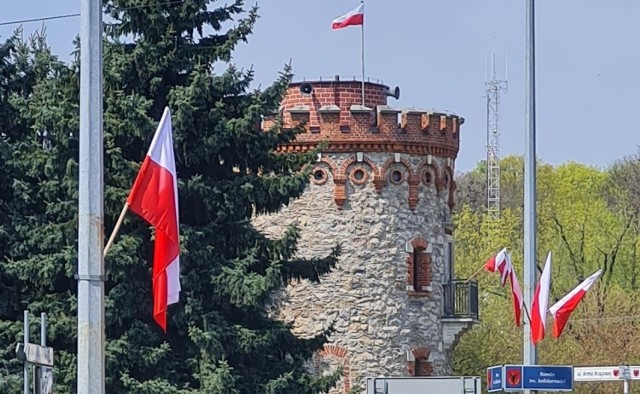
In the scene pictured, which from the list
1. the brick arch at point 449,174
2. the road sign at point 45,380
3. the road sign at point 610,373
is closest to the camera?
the road sign at point 45,380

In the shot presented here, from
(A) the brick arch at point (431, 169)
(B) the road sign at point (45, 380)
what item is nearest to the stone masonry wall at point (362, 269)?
(A) the brick arch at point (431, 169)

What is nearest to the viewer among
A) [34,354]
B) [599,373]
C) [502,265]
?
[34,354]

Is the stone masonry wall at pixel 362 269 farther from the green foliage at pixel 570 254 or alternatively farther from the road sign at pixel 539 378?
the road sign at pixel 539 378

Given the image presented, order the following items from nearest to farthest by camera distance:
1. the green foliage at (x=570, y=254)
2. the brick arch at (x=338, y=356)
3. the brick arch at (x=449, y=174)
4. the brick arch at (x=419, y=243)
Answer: the brick arch at (x=338, y=356), the brick arch at (x=419, y=243), the brick arch at (x=449, y=174), the green foliage at (x=570, y=254)

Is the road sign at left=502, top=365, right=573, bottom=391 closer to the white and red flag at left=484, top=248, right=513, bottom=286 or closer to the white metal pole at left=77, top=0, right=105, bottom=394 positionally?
the white and red flag at left=484, top=248, right=513, bottom=286

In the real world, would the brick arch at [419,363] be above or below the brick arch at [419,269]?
below

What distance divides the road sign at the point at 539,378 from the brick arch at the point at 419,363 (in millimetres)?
19660

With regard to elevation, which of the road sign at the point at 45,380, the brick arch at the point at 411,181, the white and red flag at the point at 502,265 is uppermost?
the brick arch at the point at 411,181

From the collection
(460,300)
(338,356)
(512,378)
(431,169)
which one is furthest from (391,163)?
(512,378)

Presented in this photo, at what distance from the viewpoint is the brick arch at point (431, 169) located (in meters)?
43.6

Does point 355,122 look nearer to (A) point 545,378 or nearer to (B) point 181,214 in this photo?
(B) point 181,214

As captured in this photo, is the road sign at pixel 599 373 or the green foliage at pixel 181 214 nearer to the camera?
the green foliage at pixel 181 214

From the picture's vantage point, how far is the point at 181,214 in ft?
93.5

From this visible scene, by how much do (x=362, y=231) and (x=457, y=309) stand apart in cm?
400
